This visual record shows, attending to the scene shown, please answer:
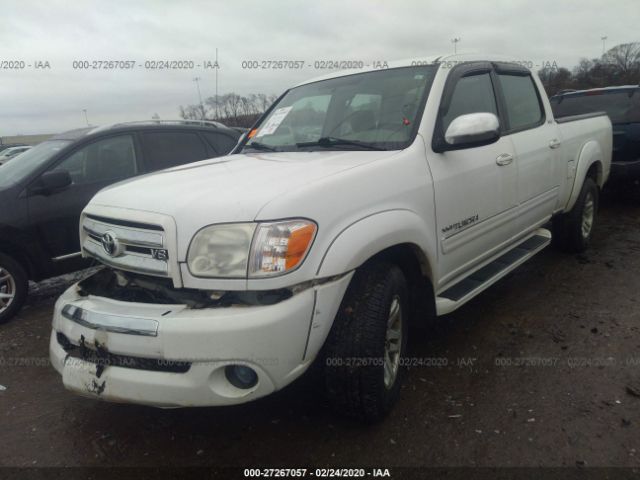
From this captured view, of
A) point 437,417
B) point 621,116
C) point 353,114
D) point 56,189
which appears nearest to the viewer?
point 437,417

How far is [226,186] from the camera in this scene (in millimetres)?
2184

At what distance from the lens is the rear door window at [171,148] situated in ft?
16.3

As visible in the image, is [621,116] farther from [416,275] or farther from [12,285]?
[12,285]

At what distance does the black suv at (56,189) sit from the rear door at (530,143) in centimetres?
342

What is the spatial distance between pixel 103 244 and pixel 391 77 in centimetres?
202

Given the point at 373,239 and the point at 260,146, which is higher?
A: the point at 260,146

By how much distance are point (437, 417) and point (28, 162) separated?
431 cm

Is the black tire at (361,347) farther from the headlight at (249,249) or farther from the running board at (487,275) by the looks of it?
the running board at (487,275)

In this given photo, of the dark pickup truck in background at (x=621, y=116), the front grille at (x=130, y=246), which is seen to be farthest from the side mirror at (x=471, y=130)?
the dark pickup truck in background at (x=621, y=116)

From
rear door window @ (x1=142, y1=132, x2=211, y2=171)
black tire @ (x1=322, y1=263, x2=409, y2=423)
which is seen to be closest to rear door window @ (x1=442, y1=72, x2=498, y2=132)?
black tire @ (x1=322, y1=263, x2=409, y2=423)

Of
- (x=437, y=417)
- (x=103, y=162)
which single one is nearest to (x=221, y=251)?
(x=437, y=417)

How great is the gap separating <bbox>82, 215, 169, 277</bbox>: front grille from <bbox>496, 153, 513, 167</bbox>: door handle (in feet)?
7.28

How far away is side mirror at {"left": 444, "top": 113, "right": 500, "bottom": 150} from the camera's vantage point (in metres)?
2.56

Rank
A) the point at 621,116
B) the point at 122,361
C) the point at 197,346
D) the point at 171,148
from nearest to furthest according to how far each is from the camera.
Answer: the point at 197,346, the point at 122,361, the point at 171,148, the point at 621,116
